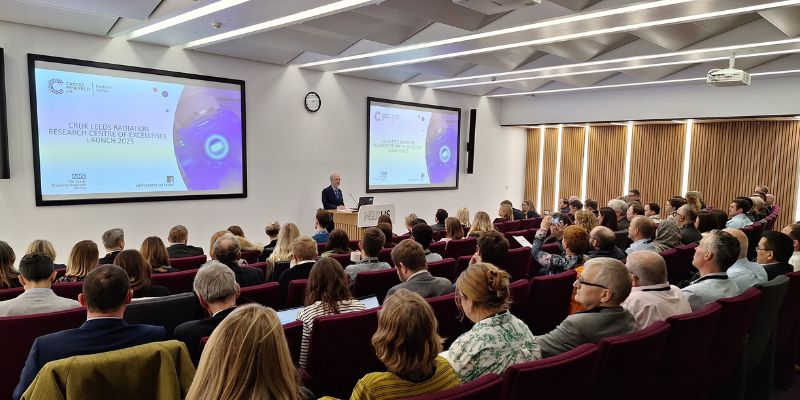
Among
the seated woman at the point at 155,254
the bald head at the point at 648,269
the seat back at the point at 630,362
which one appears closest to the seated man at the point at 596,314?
the seat back at the point at 630,362

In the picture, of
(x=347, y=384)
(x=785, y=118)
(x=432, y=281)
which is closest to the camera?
(x=347, y=384)

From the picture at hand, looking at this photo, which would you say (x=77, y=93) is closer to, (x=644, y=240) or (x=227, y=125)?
(x=227, y=125)

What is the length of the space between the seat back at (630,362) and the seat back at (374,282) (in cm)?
186

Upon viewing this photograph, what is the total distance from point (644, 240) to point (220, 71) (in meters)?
6.50

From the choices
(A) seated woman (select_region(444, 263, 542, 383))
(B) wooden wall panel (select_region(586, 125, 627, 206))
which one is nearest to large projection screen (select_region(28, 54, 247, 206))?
(A) seated woman (select_region(444, 263, 542, 383))

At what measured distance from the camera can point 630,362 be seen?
7.32 ft

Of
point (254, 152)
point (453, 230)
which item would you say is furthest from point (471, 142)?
point (453, 230)

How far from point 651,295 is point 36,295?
140 inches

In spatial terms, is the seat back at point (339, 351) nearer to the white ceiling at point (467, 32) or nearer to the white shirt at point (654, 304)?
the white shirt at point (654, 304)

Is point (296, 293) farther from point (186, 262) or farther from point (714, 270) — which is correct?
point (714, 270)

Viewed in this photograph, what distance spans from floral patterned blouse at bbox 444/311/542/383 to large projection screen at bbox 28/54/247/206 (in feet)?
20.7

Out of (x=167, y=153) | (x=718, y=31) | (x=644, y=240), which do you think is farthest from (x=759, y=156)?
(x=167, y=153)

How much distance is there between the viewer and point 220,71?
25.5ft

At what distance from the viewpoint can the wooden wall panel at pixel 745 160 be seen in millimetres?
9672
